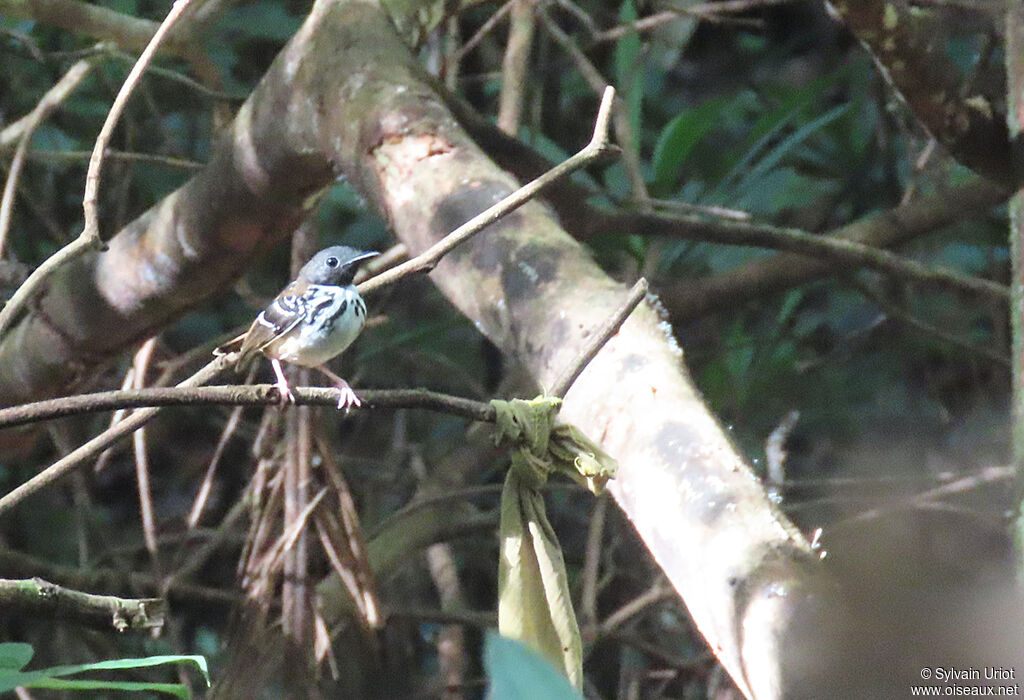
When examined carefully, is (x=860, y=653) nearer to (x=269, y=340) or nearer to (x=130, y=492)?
(x=269, y=340)

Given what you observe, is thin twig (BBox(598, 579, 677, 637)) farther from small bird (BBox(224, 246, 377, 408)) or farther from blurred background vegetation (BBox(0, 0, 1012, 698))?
small bird (BBox(224, 246, 377, 408))

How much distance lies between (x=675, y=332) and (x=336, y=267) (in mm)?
1840

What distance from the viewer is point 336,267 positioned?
2334 mm

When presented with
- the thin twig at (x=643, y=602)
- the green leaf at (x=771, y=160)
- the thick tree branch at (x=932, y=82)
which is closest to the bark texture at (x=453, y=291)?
the thick tree branch at (x=932, y=82)

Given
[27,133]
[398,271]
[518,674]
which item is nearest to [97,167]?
[398,271]

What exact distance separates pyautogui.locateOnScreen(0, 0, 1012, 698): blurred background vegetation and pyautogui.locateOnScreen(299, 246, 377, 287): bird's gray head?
0.72m

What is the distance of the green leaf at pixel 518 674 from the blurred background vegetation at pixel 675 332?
7.51ft

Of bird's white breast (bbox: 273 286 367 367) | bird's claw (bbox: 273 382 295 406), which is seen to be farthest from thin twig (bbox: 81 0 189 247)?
bird's white breast (bbox: 273 286 367 367)

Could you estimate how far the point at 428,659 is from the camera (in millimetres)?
4160

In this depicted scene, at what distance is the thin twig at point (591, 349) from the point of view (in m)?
1.25

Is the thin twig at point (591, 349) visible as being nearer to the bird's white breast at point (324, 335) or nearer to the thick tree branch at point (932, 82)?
the bird's white breast at point (324, 335)

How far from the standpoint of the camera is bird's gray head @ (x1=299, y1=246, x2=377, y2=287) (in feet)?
7.65

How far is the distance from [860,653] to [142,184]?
11.1 feet

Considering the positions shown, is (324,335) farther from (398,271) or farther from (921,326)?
(921,326)
